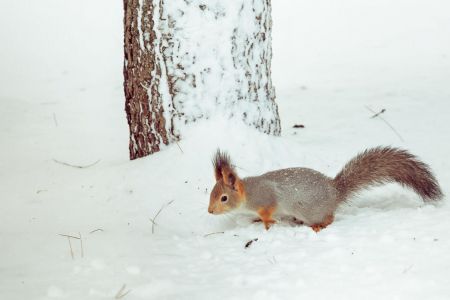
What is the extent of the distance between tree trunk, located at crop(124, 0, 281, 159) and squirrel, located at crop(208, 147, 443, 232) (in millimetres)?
602

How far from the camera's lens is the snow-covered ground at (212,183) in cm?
238

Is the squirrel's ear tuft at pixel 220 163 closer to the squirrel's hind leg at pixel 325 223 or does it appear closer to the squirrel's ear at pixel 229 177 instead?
the squirrel's ear at pixel 229 177

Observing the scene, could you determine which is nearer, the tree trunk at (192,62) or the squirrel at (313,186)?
the squirrel at (313,186)

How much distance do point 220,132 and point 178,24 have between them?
68 cm

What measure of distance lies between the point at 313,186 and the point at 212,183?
656 millimetres

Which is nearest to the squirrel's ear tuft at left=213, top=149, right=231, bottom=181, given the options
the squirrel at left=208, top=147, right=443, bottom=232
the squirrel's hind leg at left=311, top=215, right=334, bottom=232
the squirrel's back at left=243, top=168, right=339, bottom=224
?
the squirrel at left=208, top=147, right=443, bottom=232

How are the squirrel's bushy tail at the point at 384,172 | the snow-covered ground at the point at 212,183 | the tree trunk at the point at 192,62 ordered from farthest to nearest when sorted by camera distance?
1. the tree trunk at the point at 192,62
2. the squirrel's bushy tail at the point at 384,172
3. the snow-covered ground at the point at 212,183

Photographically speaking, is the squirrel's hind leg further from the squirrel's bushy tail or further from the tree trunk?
the tree trunk

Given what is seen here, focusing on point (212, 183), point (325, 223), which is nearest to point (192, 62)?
point (212, 183)

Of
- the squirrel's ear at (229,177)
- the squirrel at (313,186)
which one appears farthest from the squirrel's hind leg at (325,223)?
the squirrel's ear at (229,177)

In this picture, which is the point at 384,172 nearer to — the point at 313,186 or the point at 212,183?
the point at 313,186

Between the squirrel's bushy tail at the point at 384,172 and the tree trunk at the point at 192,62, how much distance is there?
2.70 feet

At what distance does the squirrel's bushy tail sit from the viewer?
307 centimetres

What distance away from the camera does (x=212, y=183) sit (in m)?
A: 3.53
